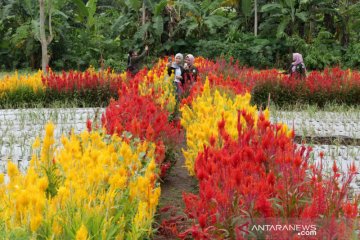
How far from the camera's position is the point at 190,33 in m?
22.9

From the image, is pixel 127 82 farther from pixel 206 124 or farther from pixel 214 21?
pixel 214 21

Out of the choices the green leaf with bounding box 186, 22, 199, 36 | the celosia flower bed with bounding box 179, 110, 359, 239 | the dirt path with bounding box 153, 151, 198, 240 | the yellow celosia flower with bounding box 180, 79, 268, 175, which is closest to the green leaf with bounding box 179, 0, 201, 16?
the green leaf with bounding box 186, 22, 199, 36

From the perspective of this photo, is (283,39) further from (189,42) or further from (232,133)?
(232,133)

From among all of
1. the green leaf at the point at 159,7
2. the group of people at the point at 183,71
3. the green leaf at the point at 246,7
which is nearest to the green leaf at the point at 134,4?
the green leaf at the point at 159,7

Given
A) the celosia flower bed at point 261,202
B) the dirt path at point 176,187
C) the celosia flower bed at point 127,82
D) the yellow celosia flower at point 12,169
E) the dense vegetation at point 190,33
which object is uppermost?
the dense vegetation at point 190,33

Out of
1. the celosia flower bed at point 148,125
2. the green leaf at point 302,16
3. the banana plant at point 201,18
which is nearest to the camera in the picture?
the celosia flower bed at point 148,125

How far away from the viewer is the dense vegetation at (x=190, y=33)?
21.3m

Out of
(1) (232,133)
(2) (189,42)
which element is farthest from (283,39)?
(1) (232,133)

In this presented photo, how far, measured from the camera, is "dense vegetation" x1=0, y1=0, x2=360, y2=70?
70.0 feet

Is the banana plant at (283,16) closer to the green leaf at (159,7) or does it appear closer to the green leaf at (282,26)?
the green leaf at (282,26)

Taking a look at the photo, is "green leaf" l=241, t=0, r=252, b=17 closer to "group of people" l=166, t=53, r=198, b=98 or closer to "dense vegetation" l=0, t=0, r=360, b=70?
"dense vegetation" l=0, t=0, r=360, b=70

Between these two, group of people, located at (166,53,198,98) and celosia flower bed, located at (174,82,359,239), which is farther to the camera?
group of people, located at (166,53,198,98)

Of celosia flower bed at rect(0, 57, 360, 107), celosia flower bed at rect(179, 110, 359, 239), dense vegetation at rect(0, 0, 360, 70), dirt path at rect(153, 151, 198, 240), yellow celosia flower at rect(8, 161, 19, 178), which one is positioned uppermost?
dense vegetation at rect(0, 0, 360, 70)

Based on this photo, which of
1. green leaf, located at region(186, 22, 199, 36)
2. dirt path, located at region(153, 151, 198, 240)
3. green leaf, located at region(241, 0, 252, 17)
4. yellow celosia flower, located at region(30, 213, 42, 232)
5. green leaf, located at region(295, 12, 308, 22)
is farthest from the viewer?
green leaf, located at region(241, 0, 252, 17)
